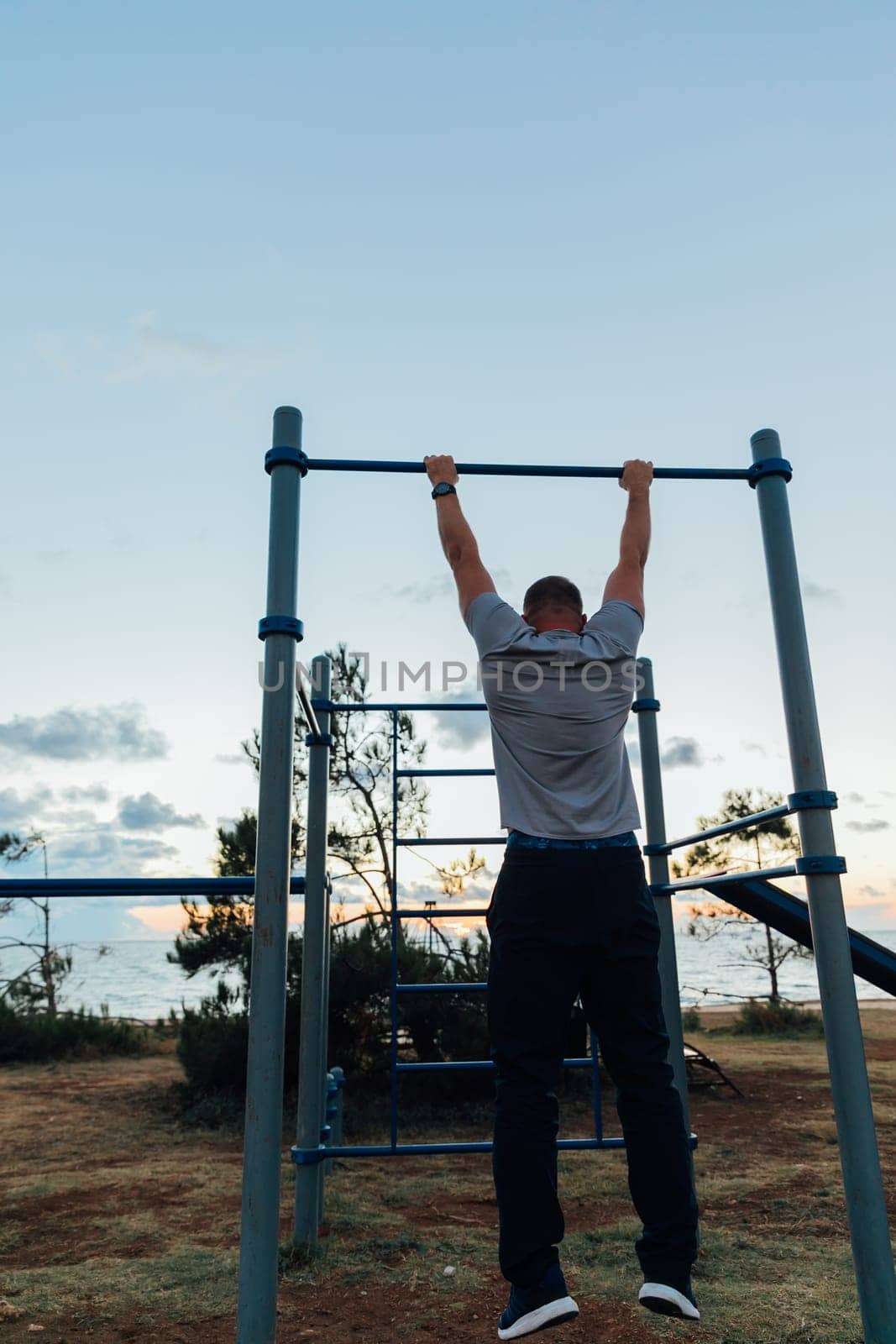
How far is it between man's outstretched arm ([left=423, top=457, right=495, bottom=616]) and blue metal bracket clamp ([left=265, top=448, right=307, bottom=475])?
1.29 feet

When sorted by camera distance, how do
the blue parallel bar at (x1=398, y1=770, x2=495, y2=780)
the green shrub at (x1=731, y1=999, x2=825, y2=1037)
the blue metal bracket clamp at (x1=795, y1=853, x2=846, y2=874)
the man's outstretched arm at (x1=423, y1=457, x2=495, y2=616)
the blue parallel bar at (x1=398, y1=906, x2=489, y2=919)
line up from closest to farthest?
1. the man's outstretched arm at (x1=423, y1=457, x2=495, y2=616)
2. the blue metal bracket clamp at (x1=795, y1=853, x2=846, y2=874)
3. the blue parallel bar at (x1=398, y1=906, x2=489, y2=919)
4. the blue parallel bar at (x1=398, y1=770, x2=495, y2=780)
5. the green shrub at (x1=731, y1=999, x2=825, y2=1037)

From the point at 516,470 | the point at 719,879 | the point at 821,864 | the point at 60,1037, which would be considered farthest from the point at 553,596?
the point at 60,1037

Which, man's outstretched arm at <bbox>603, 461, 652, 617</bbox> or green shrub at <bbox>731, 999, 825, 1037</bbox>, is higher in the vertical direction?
man's outstretched arm at <bbox>603, 461, 652, 617</bbox>

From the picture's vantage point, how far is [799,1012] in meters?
10.7

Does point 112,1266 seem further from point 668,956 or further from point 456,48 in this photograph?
point 456,48

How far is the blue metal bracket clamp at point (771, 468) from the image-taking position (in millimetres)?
2549

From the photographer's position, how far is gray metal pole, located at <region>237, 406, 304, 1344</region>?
6.24ft

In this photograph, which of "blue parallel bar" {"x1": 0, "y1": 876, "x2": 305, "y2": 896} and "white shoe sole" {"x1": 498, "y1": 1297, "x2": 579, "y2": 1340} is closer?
"white shoe sole" {"x1": 498, "y1": 1297, "x2": 579, "y2": 1340}

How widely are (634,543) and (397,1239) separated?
2836mm

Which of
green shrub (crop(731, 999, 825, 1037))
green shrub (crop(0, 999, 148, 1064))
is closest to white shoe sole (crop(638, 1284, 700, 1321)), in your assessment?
green shrub (crop(0, 999, 148, 1064))

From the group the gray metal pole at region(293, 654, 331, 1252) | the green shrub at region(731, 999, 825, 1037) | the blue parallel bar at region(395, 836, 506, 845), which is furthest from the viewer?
the green shrub at region(731, 999, 825, 1037)

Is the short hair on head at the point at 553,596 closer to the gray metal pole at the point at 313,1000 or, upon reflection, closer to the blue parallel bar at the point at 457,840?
the gray metal pole at the point at 313,1000

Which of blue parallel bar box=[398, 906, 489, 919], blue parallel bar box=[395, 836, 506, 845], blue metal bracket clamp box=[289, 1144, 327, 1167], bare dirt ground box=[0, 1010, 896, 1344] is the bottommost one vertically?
bare dirt ground box=[0, 1010, 896, 1344]

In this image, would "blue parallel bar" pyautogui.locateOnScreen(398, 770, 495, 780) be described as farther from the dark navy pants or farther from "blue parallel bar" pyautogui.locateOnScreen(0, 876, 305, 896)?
the dark navy pants
